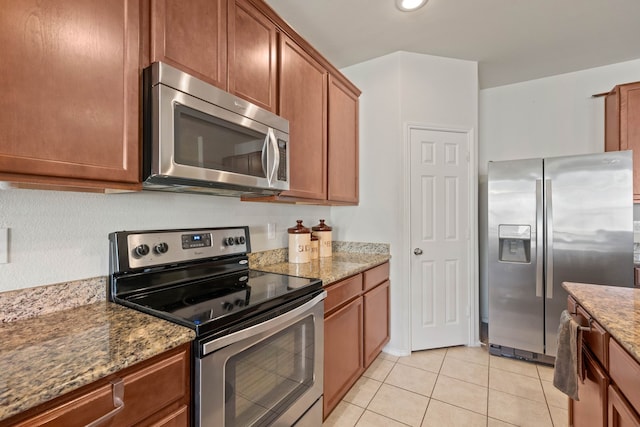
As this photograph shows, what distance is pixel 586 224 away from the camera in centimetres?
226

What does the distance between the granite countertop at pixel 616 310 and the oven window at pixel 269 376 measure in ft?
3.69

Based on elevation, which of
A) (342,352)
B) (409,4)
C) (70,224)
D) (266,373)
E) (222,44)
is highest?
(409,4)

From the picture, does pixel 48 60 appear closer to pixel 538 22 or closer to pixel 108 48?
pixel 108 48

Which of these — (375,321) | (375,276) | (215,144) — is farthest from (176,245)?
(375,321)

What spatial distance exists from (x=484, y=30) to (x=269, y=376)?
108 inches

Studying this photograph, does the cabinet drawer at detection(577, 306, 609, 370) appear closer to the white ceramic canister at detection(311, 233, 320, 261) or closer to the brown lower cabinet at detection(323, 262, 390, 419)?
the brown lower cabinet at detection(323, 262, 390, 419)

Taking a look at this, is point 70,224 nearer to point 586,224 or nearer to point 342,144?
point 342,144

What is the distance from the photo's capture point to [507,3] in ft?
6.43

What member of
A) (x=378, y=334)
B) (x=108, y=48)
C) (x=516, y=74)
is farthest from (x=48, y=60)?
(x=516, y=74)

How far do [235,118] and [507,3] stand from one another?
2000 millimetres

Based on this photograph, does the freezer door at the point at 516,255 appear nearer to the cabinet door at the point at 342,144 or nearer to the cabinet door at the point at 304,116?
the cabinet door at the point at 342,144

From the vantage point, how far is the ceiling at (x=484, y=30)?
6.54ft

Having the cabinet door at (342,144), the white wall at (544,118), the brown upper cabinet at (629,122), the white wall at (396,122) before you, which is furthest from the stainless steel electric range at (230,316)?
the brown upper cabinet at (629,122)

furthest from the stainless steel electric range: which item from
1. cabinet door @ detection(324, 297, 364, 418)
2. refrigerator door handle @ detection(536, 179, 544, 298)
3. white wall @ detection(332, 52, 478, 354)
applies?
refrigerator door handle @ detection(536, 179, 544, 298)
